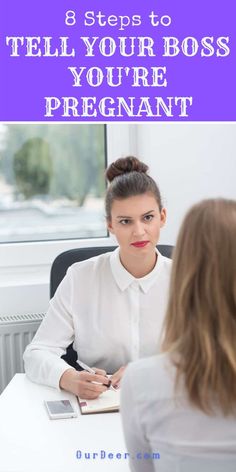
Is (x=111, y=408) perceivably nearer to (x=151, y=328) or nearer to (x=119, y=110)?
(x=151, y=328)

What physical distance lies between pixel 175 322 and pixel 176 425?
0.15m

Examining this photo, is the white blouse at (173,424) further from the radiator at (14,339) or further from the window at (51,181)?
the window at (51,181)

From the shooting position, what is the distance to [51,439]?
133cm

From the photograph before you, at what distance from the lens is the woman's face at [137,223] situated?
1.73m

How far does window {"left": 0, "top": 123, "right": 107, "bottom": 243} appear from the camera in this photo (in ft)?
9.00

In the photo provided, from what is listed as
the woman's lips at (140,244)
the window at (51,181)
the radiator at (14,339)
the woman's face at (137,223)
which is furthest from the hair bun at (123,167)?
the window at (51,181)

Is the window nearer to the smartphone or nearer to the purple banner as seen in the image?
the purple banner

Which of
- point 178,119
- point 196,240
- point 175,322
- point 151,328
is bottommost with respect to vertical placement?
point 151,328

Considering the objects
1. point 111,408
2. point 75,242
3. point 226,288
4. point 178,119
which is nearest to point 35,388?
point 111,408

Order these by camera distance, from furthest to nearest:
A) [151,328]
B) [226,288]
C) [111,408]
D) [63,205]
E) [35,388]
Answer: [63,205]
[151,328]
[35,388]
[111,408]
[226,288]

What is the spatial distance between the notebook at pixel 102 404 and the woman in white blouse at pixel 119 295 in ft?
0.70

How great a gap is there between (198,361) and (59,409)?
0.66 meters

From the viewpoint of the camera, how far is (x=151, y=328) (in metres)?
1.79

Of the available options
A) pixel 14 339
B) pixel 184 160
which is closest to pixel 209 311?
pixel 14 339
